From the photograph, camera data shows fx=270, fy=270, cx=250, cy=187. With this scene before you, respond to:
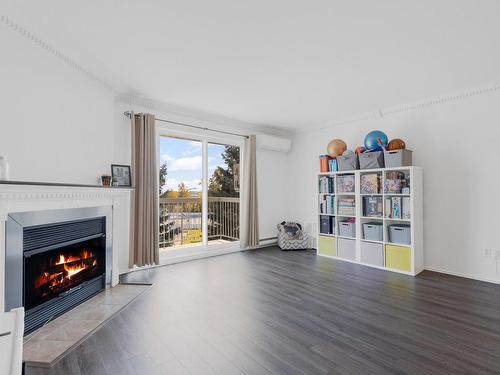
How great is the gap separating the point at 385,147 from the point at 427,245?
1.45 metres

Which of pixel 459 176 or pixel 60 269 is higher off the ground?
pixel 459 176

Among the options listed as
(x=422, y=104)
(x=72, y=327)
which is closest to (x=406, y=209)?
(x=422, y=104)

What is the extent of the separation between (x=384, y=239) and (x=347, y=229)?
1.88ft

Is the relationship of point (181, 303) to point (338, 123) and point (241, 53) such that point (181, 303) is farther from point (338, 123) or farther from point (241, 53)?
point (338, 123)

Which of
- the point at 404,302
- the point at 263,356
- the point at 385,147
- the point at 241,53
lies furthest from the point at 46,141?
the point at 385,147

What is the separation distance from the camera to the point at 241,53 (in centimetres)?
248

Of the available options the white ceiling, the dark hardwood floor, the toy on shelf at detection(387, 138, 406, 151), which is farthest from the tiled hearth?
the toy on shelf at detection(387, 138, 406, 151)

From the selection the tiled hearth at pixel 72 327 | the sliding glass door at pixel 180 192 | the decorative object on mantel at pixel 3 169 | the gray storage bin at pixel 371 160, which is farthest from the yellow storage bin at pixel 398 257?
the decorative object on mantel at pixel 3 169

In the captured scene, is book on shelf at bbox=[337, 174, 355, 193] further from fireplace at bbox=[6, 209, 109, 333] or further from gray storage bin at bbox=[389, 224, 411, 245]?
fireplace at bbox=[6, 209, 109, 333]

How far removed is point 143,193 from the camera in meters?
3.59

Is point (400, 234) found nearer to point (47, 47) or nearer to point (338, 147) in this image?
point (338, 147)

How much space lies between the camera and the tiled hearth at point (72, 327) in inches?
69.5

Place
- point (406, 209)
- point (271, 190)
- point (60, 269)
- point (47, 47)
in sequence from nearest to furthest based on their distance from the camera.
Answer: point (47, 47), point (60, 269), point (406, 209), point (271, 190)

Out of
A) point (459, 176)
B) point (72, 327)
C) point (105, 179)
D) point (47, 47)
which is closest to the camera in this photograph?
point (72, 327)
